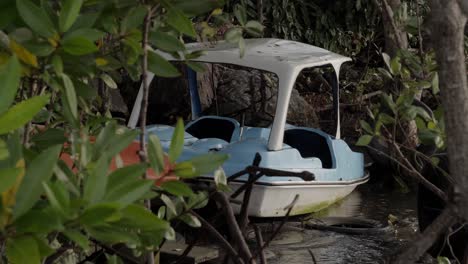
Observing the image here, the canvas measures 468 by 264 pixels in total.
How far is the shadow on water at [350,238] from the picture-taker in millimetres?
7152

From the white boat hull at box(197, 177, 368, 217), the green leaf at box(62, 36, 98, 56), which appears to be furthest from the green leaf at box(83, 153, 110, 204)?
the white boat hull at box(197, 177, 368, 217)

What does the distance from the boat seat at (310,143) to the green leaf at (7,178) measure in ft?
25.2

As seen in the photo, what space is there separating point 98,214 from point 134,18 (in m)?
0.65

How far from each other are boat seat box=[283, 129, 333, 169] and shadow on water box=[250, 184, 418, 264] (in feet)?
1.78

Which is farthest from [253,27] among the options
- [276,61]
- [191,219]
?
[276,61]

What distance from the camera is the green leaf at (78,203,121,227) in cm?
122

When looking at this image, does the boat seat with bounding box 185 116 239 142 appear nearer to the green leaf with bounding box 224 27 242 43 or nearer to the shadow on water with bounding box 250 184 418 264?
the shadow on water with bounding box 250 184 418 264

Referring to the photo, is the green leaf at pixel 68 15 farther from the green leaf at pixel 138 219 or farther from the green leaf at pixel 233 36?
the green leaf at pixel 233 36

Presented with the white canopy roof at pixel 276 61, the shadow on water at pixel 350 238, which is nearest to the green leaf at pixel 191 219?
the shadow on water at pixel 350 238

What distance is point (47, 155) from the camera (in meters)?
1.21

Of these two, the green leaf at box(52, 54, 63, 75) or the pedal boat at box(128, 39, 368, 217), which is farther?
the pedal boat at box(128, 39, 368, 217)

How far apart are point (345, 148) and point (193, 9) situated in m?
7.01

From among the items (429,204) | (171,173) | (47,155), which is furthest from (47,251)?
(429,204)

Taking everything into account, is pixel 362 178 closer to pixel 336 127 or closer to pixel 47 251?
pixel 336 127
